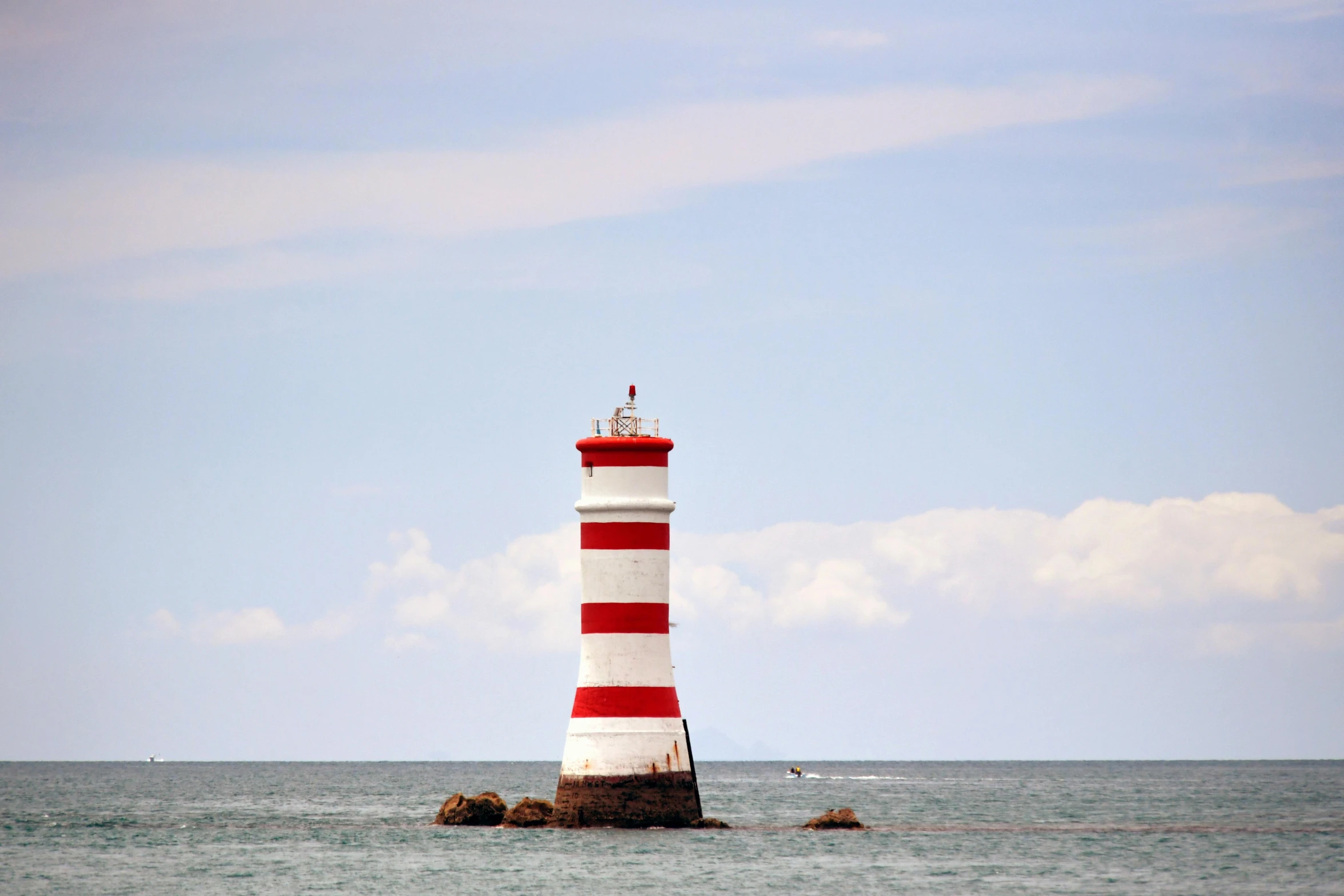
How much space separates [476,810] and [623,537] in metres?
13.1

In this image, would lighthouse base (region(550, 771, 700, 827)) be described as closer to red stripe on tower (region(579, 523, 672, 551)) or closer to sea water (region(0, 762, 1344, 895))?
sea water (region(0, 762, 1344, 895))

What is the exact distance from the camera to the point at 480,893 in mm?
36906

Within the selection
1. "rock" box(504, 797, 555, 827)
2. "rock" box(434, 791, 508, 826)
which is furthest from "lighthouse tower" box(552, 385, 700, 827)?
"rock" box(434, 791, 508, 826)

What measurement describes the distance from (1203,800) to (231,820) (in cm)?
4491

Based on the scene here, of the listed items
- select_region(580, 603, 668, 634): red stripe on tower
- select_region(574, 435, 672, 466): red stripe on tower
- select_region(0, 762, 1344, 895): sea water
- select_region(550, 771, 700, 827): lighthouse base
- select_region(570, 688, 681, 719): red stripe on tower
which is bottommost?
select_region(0, 762, 1344, 895): sea water

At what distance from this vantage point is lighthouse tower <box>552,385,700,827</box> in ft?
135

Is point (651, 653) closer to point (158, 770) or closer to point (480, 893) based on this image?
point (480, 893)

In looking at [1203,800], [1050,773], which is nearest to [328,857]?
[1203,800]

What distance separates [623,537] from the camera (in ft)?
135

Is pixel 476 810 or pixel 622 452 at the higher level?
pixel 622 452

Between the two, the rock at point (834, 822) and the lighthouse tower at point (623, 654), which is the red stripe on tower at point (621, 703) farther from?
A: the rock at point (834, 822)

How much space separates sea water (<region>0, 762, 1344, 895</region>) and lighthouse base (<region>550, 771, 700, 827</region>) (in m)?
0.33

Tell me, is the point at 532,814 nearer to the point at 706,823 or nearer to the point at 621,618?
the point at 706,823

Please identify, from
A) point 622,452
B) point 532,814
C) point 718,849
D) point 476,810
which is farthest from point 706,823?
point 622,452
